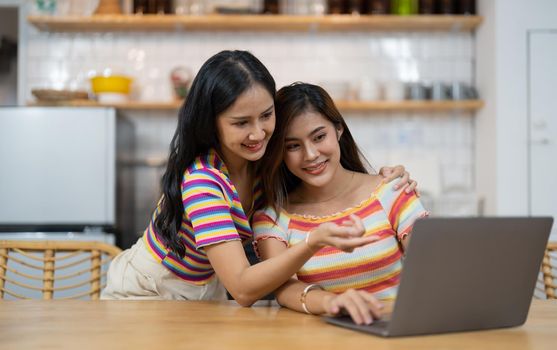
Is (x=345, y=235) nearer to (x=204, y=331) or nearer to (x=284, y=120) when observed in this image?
(x=204, y=331)

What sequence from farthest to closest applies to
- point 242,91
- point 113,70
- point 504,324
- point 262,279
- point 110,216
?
point 113,70 → point 110,216 → point 242,91 → point 262,279 → point 504,324

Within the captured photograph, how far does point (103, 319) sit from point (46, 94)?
296 cm

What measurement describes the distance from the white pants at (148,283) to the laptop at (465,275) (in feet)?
2.35

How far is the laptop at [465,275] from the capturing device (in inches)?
43.4

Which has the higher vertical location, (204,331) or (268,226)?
(268,226)

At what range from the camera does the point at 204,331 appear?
3.98 feet

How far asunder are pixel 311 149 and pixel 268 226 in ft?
0.71

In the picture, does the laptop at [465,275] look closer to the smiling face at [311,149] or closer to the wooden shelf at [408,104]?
the smiling face at [311,149]

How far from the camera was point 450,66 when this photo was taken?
4.46m

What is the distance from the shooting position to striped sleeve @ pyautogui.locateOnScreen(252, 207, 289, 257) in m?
1.74

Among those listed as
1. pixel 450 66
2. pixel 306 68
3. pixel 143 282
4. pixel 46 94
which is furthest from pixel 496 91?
pixel 143 282

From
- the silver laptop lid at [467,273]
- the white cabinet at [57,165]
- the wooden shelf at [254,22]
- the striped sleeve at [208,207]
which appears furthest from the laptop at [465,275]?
the wooden shelf at [254,22]

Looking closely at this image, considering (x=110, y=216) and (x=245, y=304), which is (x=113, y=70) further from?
(x=245, y=304)

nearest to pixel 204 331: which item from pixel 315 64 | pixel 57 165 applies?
pixel 57 165
